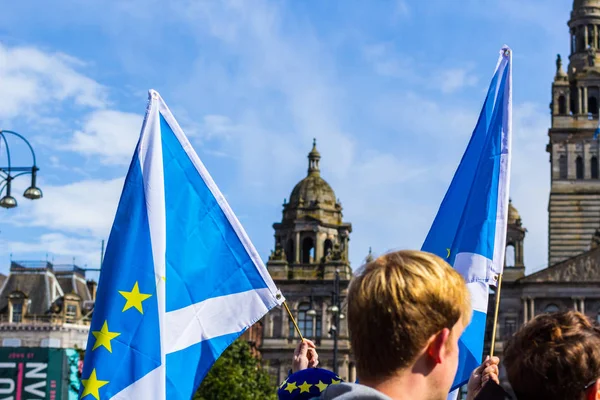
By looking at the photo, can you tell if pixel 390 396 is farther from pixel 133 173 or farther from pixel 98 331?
pixel 133 173

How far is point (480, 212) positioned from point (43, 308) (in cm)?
6923

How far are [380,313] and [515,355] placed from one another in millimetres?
794

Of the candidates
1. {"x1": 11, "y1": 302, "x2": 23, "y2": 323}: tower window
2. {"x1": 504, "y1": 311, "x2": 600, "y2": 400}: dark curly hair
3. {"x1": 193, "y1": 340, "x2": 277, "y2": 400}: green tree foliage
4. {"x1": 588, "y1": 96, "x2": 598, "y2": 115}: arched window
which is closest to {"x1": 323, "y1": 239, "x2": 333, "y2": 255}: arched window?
{"x1": 193, "y1": 340, "x2": 277, "y2": 400}: green tree foliage

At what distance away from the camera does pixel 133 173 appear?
29.8 feet

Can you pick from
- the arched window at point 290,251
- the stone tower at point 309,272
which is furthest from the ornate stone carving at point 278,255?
the arched window at point 290,251

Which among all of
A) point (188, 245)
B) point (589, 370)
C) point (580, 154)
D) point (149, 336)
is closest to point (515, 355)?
point (589, 370)

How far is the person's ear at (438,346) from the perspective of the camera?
12.6 feet

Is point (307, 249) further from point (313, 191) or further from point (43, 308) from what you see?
point (43, 308)

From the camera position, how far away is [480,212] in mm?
9367

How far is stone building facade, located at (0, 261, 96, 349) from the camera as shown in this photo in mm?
72938

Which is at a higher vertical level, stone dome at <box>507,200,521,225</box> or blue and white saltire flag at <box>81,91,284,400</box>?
stone dome at <box>507,200,521,225</box>

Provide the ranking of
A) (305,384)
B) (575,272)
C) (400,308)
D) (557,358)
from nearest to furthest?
(400,308)
(557,358)
(305,384)
(575,272)

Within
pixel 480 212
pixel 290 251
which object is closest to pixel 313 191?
pixel 290 251

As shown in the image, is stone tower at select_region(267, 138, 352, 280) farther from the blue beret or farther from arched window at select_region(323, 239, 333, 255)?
the blue beret
